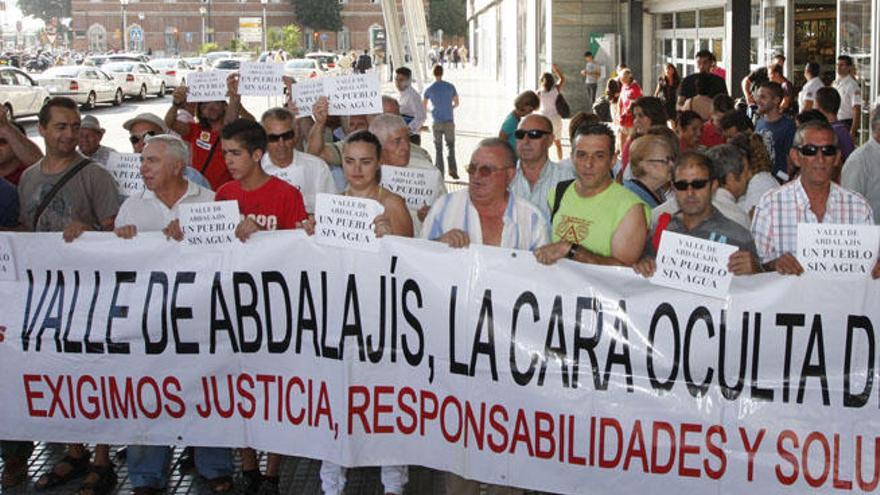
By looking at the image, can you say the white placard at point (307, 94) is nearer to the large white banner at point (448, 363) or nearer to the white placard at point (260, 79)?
the white placard at point (260, 79)

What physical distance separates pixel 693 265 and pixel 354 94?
3.49 metres

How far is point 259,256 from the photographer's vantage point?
571 cm

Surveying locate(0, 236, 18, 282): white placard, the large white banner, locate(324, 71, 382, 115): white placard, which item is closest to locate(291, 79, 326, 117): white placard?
locate(324, 71, 382, 115): white placard

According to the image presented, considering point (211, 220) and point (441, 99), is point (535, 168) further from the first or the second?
point (441, 99)

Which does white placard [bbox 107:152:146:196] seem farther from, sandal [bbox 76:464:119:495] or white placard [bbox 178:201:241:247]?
sandal [bbox 76:464:119:495]

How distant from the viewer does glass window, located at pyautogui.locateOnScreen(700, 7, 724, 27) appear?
2327 cm

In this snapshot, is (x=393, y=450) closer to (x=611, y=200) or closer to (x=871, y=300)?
(x=611, y=200)

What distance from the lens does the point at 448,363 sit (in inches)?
212

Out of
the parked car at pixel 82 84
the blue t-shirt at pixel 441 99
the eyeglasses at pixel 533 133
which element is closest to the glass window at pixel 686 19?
the blue t-shirt at pixel 441 99

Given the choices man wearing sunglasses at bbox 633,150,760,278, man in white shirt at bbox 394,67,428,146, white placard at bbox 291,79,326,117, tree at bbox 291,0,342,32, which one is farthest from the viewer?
tree at bbox 291,0,342,32

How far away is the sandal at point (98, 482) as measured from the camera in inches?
236

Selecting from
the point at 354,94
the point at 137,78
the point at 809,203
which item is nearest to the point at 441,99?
the point at 354,94

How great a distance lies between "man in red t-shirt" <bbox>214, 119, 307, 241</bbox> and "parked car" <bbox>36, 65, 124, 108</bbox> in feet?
106

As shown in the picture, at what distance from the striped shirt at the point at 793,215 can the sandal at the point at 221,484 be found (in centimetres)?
282
